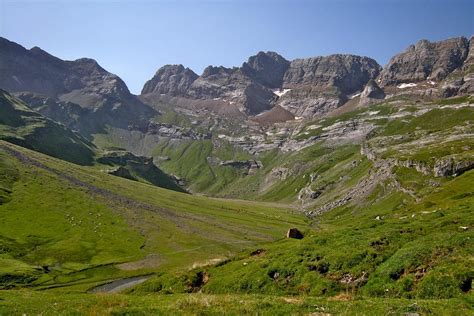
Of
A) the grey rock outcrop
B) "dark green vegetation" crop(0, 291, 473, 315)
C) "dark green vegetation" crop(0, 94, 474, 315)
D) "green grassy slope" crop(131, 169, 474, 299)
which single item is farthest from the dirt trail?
the grey rock outcrop

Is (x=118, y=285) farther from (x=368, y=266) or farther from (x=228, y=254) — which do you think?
(x=368, y=266)

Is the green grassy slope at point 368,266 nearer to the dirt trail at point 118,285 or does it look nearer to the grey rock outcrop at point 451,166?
the dirt trail at point 118,285

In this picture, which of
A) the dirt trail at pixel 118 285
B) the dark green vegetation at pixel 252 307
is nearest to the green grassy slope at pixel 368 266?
the dark green vegetation at pixel 252 307

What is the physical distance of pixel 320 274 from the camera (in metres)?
38.2

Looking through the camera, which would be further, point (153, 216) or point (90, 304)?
point (153, 216)

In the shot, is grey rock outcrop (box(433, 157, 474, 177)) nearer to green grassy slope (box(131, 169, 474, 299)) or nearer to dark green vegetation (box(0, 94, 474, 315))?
dark green vegetation (box(0, 94, 474, 315))

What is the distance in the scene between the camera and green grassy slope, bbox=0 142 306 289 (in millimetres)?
105750

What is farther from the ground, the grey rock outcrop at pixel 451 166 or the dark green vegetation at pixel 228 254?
the grey rock outcrop at pixel 451 166

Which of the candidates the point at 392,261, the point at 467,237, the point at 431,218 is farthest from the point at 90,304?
the point at 431,218

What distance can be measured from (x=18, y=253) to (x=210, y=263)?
273 ft

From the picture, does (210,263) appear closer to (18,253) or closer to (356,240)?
(356,240)

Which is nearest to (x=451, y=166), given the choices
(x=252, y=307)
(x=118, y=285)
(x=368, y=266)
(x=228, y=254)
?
(x=228, y=254)

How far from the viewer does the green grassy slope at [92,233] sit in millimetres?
105750

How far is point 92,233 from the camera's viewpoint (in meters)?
138
